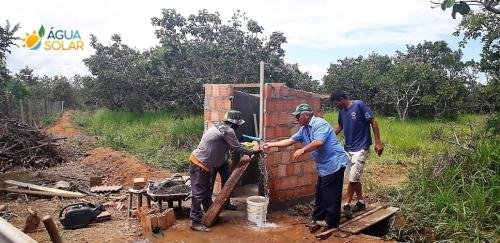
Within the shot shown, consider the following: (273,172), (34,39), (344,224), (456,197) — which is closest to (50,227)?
(344,224)

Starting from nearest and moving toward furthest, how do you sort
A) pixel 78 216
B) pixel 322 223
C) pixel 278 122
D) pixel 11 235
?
pixel 11 235
pixel 322 223
pixel 78 216
pixel 278 122

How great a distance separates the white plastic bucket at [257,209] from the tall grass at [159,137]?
14.2 feet

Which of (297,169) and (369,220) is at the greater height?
(297,169)

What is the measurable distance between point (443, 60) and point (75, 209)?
2241cm

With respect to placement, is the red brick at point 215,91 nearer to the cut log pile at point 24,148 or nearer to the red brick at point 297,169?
the red brick at point 297,169

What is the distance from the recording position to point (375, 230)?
5.60m

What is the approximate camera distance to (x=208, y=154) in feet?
17.7

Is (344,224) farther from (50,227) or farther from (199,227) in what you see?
(50,227)

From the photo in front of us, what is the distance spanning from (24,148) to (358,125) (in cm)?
840

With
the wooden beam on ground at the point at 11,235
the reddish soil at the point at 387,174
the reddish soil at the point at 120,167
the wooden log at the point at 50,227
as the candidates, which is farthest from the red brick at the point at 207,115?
the wooden beam on ground at the point at 11,235

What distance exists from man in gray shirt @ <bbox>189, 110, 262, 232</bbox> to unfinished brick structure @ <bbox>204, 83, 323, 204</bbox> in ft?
2.17

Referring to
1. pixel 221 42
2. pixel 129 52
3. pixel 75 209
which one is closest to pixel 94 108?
pixel 129 52

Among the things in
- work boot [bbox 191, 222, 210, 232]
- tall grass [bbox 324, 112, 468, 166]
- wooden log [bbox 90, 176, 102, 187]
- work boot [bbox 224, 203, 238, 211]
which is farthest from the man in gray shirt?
tall grass [bbox 324, 112, 468, 166]

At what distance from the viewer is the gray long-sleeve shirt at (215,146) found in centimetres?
530
